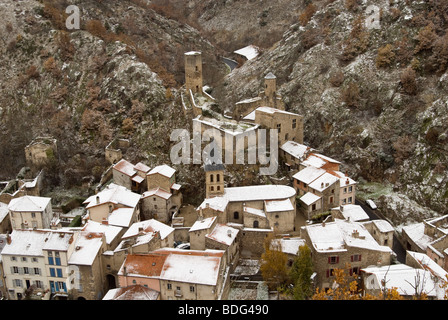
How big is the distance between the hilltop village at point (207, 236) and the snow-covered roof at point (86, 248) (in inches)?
3.6

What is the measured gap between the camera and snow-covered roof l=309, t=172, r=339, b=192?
163 feet

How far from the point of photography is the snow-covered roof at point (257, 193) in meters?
47.2

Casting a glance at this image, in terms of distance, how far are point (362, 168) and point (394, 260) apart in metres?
19.9

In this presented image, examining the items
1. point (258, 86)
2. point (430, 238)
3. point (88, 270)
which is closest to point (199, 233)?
point (88, 270)

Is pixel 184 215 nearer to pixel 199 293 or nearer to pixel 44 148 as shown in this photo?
→ pixel 199 293

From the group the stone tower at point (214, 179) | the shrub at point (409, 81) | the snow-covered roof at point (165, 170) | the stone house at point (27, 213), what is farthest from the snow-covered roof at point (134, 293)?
the shrub at point (409, 81)

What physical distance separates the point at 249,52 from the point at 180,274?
70841 millimetres

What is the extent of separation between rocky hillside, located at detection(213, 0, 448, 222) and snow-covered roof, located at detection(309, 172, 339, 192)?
7599 millimetres

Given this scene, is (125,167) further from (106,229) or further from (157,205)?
(106,229)

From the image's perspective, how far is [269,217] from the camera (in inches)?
1789

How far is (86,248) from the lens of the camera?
4009cm

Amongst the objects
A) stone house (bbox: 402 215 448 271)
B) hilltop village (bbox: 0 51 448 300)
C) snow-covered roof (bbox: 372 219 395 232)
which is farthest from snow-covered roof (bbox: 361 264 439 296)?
snow-covered roof (bbox: 372 219 395 232)

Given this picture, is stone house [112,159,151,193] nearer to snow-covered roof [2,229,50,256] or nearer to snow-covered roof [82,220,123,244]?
snow-covered roof [82,220,123,244]

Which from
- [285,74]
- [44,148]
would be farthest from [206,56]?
[44,148]
